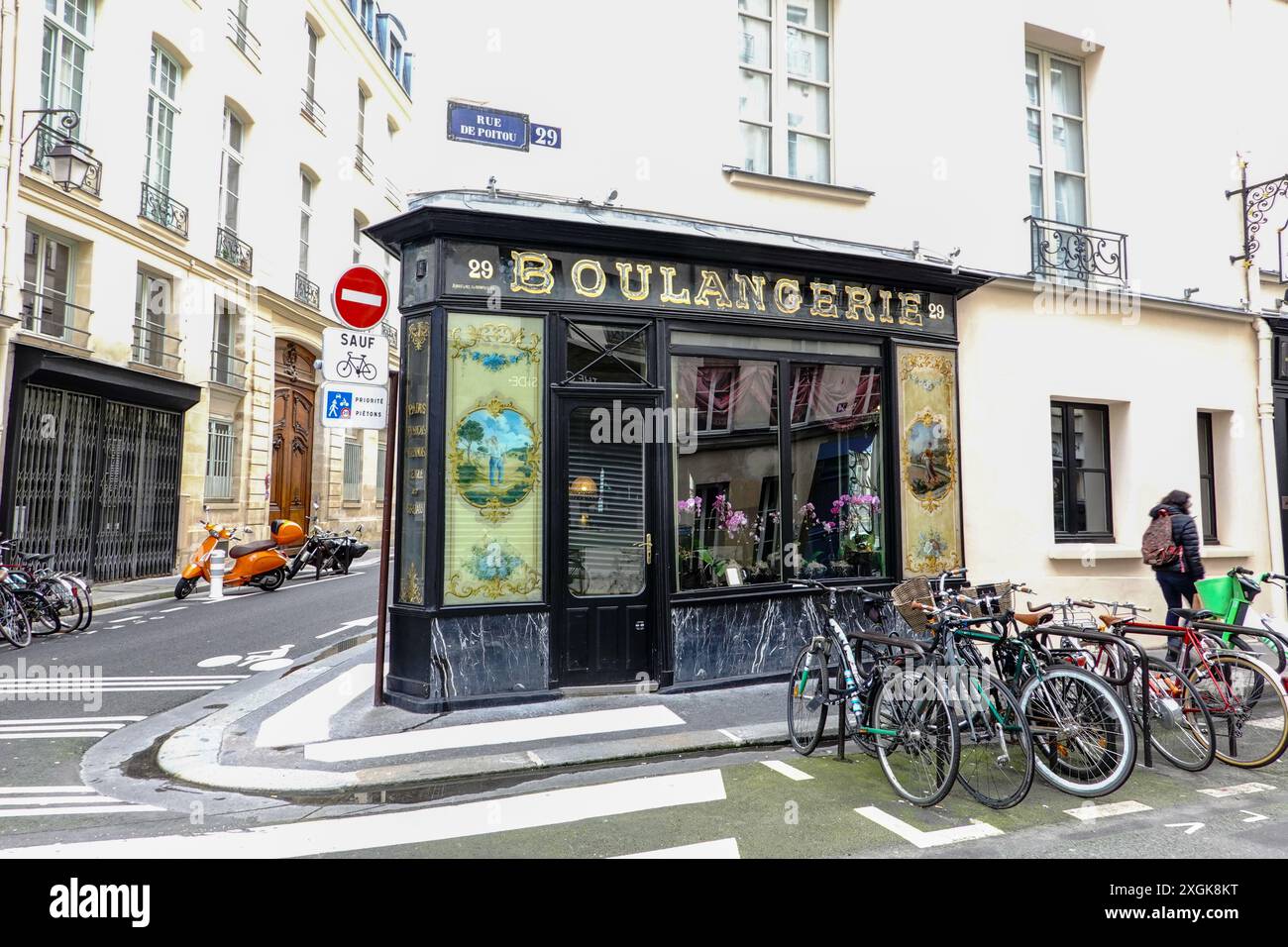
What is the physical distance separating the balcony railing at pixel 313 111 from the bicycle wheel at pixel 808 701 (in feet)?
72.3

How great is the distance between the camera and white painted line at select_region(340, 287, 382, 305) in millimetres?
6035

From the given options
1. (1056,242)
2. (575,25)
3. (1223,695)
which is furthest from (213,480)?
(1223,695)

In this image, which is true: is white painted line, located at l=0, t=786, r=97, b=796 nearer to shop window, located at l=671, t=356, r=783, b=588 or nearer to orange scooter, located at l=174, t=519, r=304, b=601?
shop window, located at l=671, t=356, r=783, b=588

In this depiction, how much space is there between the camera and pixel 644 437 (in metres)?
6.95

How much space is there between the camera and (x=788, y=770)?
4.91 meters

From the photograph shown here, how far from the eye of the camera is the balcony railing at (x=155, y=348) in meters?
15.4

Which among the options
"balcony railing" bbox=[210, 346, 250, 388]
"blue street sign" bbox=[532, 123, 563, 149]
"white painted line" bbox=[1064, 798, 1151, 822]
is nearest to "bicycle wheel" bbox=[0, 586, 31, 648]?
"blue street sign" bbox=[532, 123, 563, 149]

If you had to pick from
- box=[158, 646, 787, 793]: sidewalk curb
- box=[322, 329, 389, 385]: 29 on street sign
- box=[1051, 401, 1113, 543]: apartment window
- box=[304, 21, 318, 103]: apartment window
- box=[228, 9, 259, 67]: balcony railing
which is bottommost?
box=[158, 646, 787, 793]: sidewalk curb

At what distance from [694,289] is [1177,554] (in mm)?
5195

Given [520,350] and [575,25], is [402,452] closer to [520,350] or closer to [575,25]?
[520,350]

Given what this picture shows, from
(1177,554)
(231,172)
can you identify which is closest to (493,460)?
(1177,554)

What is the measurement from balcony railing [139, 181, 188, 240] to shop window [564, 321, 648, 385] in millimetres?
12936

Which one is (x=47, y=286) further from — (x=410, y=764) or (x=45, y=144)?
(x=410, y=764)
